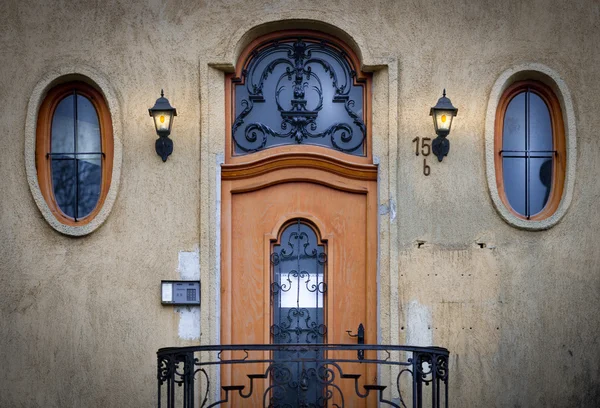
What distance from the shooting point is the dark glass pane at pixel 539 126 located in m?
8.02

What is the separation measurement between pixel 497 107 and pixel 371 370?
244 cm

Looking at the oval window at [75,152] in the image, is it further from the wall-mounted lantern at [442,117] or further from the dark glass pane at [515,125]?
the dark glass pane at [515,125]

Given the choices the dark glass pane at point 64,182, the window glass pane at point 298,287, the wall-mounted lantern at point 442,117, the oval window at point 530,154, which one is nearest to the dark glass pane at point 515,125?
the oval window at point 530,154

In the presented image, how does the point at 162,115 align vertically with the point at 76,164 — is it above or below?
above

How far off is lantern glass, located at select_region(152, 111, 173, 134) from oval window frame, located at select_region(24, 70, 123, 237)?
35cm

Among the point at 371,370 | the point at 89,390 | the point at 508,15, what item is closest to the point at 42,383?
the point at 89,390

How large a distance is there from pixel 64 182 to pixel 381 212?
2690 millimetres

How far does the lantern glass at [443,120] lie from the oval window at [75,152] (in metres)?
2.73

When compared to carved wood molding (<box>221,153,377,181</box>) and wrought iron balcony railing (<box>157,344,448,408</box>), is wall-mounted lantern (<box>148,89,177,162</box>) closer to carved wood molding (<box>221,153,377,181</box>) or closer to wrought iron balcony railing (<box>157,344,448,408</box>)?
carved wood molding (<box>221,153,377,181</box>)

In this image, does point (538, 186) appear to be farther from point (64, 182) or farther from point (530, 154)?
point (64, 182)

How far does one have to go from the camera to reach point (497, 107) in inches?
314

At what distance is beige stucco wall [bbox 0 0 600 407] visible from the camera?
25.3ft

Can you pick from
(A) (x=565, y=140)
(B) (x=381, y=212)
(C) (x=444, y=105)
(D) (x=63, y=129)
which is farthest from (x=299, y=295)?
(A) (x=565, y=140)

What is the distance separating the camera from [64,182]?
805 cm
